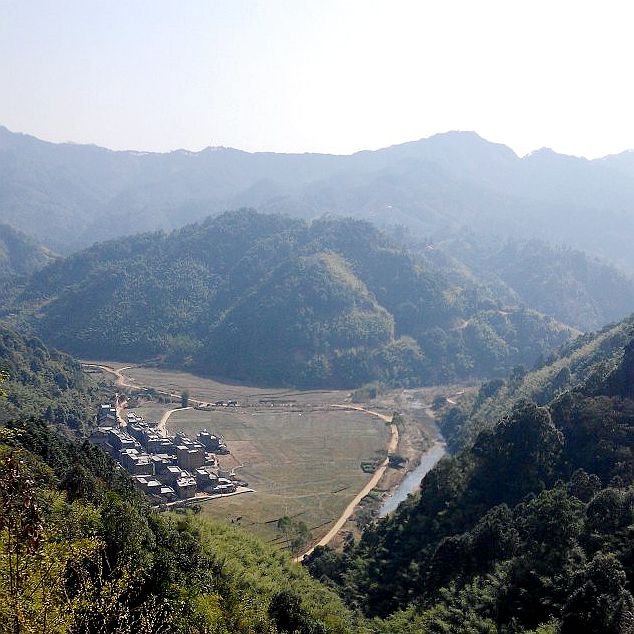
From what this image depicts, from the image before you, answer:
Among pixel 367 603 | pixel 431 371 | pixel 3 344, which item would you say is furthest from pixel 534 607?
pixel 431 371

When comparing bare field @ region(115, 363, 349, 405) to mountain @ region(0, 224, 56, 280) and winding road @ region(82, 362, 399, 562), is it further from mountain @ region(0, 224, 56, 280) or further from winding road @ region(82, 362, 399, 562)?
mountain @ region(0, 224, 56, 280)

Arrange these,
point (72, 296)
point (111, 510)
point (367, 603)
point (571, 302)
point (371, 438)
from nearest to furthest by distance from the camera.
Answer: point (111, 510) → point (367, 603) → point (371, 438) → point (72, 296) → point (571, 302)

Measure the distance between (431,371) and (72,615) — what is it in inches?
3887

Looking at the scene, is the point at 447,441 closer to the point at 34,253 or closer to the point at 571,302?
the point at 571,302

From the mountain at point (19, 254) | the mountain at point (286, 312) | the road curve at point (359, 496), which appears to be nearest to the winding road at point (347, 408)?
the road curve at point (359, 496)

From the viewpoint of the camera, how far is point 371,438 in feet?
226

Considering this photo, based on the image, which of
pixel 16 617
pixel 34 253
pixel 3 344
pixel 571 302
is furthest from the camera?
pixel 34 253

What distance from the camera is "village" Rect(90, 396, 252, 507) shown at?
46.7 metres

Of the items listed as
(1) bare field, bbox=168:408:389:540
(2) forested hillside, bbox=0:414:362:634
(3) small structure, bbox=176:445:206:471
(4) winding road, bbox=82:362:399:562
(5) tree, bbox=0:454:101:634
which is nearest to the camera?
(5) tree, bbox=0:454:101:634

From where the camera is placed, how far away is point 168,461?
51.7 meters

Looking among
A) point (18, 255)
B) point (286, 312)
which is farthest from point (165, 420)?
point (18, 255)

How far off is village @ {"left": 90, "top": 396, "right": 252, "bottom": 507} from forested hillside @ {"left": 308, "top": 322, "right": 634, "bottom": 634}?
49.2 ft

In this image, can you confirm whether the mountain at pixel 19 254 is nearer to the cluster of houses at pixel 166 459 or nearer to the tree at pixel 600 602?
the cluster of houses at pixel 166 459

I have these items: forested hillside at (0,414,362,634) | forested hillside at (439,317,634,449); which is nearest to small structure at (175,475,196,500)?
forested hillside at (0,414,362,634)
